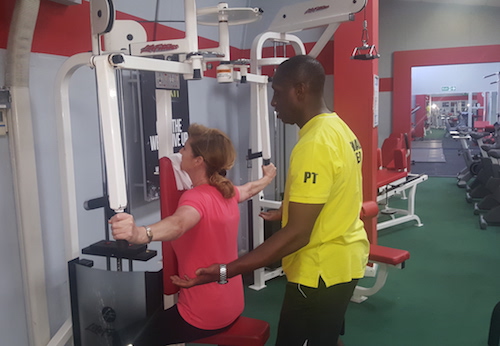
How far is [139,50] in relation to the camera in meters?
2.07

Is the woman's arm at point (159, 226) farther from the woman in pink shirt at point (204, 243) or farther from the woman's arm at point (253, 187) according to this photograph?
the woman's arm at point (253, 187)

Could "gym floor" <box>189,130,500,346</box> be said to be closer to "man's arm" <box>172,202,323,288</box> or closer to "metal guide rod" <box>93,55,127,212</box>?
"man's arm" <box>172,202,323,288</box>

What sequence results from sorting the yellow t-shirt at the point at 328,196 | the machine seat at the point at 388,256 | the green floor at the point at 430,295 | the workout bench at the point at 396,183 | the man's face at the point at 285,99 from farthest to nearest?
1. the workout bench at the point at 396,183
2. the machine seat at the point at 388,256
3. the green floor at the point at 430,295
4. the man's face at the point at 285,99
5. the yellow t-shirt at the point at 328,196

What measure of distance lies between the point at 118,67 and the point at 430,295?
308 centimetres

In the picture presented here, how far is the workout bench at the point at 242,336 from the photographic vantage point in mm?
1750

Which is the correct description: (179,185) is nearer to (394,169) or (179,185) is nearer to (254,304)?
(254,304)

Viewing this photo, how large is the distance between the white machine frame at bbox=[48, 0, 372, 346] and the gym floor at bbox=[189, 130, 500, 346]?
4.49 ft

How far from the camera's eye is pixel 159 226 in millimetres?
1488

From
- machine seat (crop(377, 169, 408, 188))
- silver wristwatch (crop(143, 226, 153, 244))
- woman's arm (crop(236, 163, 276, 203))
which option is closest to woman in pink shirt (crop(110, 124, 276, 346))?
silver wristwatch (crop(143, 226, 153, 244))

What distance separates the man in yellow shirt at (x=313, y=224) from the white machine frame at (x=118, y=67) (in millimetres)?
552

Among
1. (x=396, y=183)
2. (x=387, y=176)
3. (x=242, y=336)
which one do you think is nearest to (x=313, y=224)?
(x=242, y=336)

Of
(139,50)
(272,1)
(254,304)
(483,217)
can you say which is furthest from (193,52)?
(483,217)

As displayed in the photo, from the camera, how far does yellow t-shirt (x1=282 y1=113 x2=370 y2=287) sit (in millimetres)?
1305

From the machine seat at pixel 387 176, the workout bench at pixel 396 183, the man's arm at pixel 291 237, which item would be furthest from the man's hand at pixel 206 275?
the workout bench at pixel 396 183
